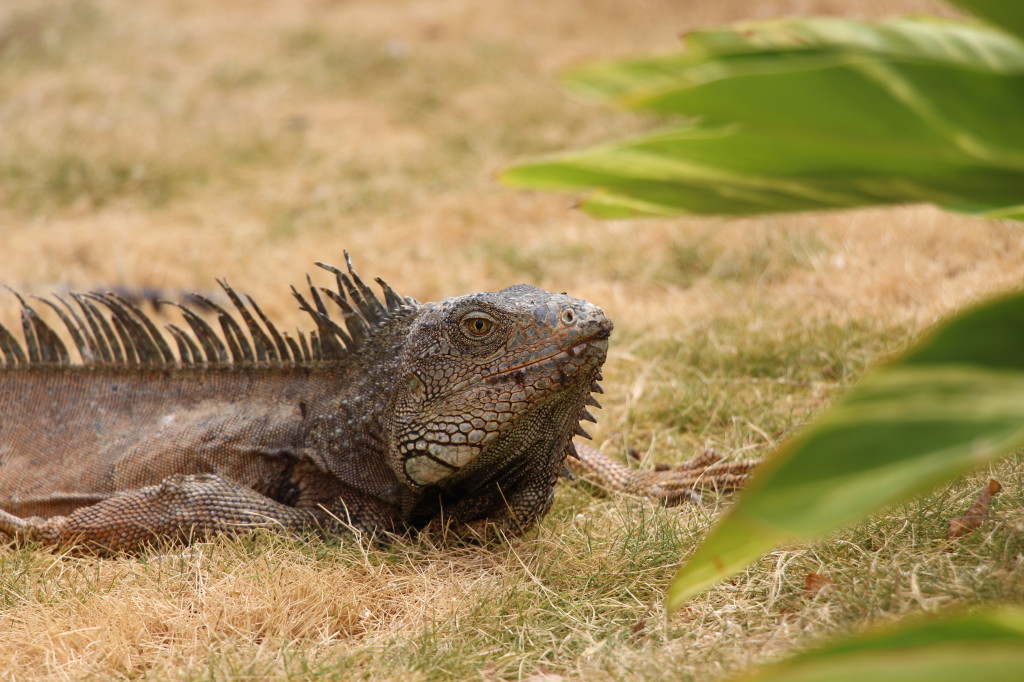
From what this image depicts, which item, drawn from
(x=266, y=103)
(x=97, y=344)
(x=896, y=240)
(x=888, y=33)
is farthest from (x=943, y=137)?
(x=266, y=103)

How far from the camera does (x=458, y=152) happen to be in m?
11.3

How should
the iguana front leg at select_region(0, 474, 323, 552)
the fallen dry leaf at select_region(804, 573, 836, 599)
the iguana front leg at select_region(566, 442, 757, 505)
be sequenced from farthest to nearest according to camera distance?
1. the iguana front leg at select_region(566, 442, 757, 505)
2. the iguana front leg at select_region(0, 474, 323, 552)
3. the fallen dry leaf at select_region(804, 573, 836, 599)

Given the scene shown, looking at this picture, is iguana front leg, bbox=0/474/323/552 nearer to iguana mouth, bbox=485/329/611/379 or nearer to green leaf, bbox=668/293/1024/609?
iguana mouth, bbox=485/329/611/379

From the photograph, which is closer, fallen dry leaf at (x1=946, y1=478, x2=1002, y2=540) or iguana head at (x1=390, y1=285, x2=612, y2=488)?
fallen dry leaf at (x1=946, y1=478, x2=1002, y2=540)

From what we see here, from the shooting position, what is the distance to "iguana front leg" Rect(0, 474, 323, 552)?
4133 mm

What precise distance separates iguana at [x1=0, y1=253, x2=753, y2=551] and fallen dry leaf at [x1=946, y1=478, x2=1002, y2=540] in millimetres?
1078

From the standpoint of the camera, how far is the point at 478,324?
3885 mm

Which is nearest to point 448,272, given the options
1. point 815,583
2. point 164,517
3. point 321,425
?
point 321,425

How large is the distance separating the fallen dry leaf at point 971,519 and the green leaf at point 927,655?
6.14 feet

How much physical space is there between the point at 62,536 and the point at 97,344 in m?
1.06

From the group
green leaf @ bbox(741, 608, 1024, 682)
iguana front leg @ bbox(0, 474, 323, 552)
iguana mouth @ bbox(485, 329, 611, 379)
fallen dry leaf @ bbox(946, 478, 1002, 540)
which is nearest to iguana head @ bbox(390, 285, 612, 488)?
iguana mouth @ bbox(485, 329, 611, 379)

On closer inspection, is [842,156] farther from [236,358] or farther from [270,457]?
[236,358]

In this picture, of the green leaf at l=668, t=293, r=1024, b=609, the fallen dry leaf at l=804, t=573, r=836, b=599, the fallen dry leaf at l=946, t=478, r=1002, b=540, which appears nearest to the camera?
the green leaf at l=668, t=293, r=1024, b=609

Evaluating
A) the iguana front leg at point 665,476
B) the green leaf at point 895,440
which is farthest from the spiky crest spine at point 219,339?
the green leaf at point 895,440
